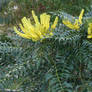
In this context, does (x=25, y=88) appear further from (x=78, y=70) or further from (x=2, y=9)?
(x=2, y=9)

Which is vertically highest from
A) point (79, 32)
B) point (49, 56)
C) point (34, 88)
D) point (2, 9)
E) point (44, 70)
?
point (2, 9)

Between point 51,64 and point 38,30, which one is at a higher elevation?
point 38,30

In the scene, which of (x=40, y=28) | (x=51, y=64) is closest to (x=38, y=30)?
(x=40, y=28)

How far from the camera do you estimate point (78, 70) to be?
1.43m

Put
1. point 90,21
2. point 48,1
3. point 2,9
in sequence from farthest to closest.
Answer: point 2,9 < point 48,1 < point 90,21

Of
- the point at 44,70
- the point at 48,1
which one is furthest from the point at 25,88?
the point at 48,1

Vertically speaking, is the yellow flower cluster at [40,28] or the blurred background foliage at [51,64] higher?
the yellow flower cluster at [40,28]

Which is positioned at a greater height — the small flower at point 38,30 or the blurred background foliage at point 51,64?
the small flower at point 38,30

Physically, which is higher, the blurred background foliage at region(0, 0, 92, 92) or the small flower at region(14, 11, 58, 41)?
the small flower at region(14, 11, 58, 41)

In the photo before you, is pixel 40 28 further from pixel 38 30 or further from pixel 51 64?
pixel 51 64

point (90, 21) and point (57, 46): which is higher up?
point (90, 21)

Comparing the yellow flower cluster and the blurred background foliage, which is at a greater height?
the yellow flower cluster

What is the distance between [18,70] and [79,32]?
0.49 m

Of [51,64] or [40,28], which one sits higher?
[40,28]
